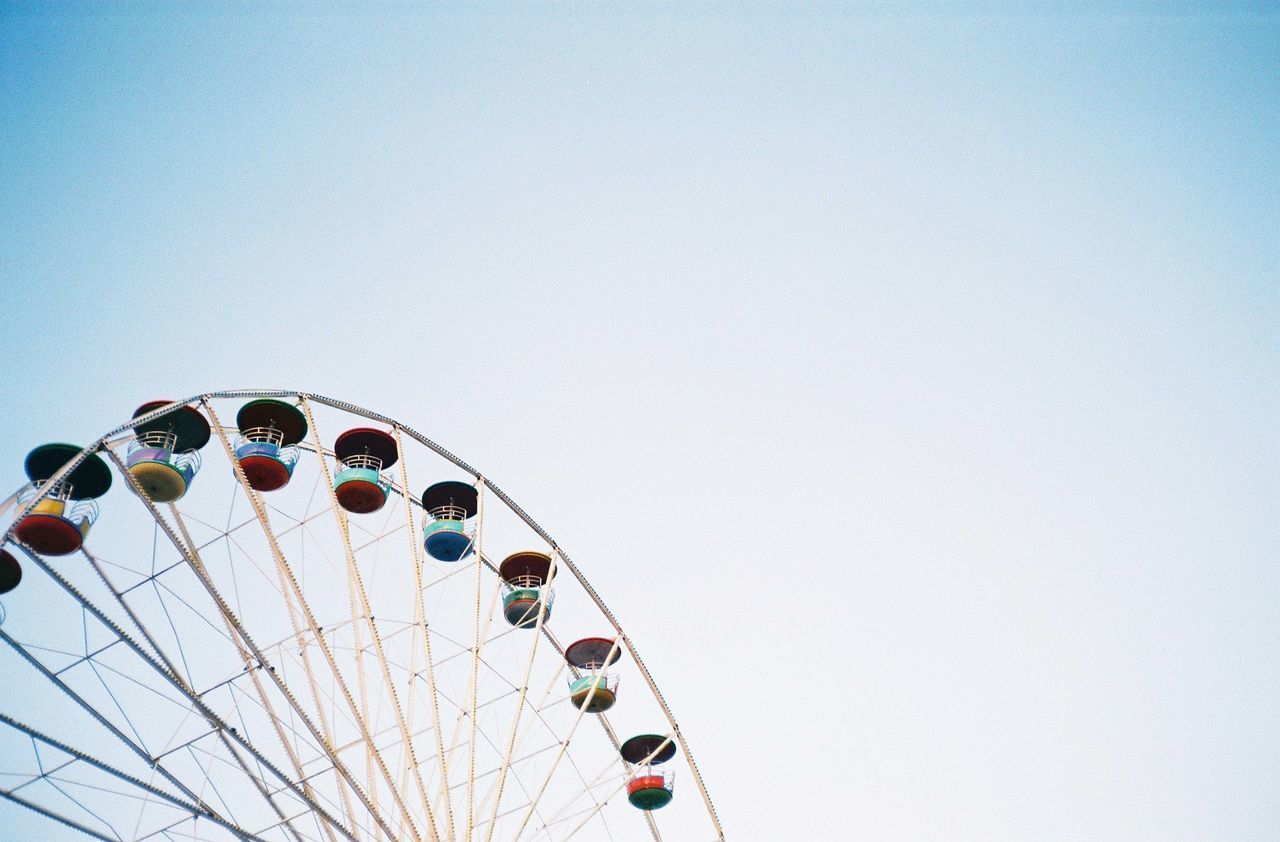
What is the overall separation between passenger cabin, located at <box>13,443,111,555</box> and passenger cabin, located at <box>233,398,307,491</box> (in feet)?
7.19

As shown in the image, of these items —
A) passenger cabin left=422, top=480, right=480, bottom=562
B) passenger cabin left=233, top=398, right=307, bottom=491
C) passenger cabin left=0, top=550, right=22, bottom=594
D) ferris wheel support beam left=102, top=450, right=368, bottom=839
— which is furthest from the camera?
passenger cabin left=422, top=480, right=480, bottom=562

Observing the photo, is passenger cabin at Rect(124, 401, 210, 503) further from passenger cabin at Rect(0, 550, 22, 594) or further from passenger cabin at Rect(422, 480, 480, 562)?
passenger cabin at Rect(422, 480, 480, 562)

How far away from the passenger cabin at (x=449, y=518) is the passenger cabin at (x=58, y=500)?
577cm

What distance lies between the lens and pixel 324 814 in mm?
12422

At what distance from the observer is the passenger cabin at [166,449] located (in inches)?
584

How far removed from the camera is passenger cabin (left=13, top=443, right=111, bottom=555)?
45.0ft

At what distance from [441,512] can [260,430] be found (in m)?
3.79

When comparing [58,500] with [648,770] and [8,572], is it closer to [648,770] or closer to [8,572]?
[8,572]

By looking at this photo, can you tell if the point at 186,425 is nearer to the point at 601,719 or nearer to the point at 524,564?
the point at 524,564

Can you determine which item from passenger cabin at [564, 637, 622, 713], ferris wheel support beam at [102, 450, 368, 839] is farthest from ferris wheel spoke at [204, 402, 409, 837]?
passenger cabin at [564, 637, 622, 713]

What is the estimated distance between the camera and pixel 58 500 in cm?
1405

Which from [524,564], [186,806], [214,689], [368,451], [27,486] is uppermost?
[368,451]

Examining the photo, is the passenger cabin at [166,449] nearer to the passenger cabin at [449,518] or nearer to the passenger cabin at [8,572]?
the passenger cabin at [8,572]

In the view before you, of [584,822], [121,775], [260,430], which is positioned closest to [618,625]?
[584,822]
